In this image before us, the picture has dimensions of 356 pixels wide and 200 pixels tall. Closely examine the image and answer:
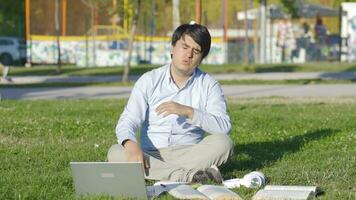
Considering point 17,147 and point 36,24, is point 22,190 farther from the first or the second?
point 36,24

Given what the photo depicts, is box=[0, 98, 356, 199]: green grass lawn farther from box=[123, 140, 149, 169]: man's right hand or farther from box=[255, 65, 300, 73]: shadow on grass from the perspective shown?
box=[255, 65, 300, 73]: shadow on grass

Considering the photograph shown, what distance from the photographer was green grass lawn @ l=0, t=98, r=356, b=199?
22.2 ft

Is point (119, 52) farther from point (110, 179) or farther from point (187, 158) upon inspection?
point (110, 179)

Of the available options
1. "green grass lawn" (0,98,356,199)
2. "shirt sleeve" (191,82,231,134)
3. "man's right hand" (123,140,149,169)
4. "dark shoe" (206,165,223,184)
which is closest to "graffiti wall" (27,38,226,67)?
"green grass lawn" (0,98,356,199)

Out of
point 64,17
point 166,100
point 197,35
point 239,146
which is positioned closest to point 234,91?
point 239,146

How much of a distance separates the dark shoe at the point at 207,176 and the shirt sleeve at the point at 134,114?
58 cm

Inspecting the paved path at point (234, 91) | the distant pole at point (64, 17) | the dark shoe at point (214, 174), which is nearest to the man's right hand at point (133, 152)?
the dark shoe at point (214, 174)

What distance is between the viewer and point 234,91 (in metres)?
22.3

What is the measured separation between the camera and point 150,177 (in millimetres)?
7047

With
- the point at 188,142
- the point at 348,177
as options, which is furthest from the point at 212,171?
the point at 348,177

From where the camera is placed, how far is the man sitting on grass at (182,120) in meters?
6.85

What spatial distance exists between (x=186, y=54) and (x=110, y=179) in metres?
1.39

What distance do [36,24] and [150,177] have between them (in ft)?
137

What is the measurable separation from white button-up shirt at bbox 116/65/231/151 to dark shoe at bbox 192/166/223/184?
32cm
